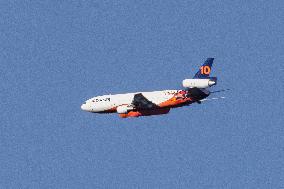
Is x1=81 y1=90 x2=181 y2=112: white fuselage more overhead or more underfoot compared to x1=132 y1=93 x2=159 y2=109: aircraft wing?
more overhead

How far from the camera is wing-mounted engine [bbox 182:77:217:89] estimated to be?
98375 mm

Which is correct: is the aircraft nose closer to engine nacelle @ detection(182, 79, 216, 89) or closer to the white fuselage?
the white fuselage

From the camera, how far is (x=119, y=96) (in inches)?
4301

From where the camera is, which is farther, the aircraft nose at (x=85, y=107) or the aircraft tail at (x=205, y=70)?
the aircraft nose at (x=85, y=107)

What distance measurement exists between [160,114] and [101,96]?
425 inches

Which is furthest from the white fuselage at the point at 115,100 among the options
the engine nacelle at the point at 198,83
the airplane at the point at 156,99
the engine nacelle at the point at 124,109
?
the engine nacelle at the point at 198,83

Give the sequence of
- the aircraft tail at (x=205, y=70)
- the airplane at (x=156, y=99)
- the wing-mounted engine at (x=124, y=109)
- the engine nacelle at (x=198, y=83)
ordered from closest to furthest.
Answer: the engine nacelle at (x=198, y=83) → the airplane at (x=156, y=99) → the aircraft tail at (x=205, y=70) → the wing-mounted engine at (x=124, y=109)


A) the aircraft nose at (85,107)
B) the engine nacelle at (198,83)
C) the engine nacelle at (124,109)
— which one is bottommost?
the engine nacelle at (124,109)

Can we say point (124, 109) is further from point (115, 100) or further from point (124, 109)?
point (115, 100)

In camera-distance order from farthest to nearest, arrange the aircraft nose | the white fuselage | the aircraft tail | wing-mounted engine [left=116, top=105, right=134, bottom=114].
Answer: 1. the aircraft nose
2. wing-mounted engine [left=116, top=105, right=134, bottom=114]
3. the white fuselage
4. the aircraft tail

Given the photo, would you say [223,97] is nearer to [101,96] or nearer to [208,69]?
[208,69]

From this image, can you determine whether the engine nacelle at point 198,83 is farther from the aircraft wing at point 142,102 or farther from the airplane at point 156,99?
the aircraft wing at point 142,102

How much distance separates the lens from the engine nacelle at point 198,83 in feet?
323

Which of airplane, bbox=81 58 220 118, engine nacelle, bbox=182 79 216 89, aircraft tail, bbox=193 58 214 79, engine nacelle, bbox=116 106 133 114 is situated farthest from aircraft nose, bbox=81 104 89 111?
aircraft tail, bbox=193 58 214 79
